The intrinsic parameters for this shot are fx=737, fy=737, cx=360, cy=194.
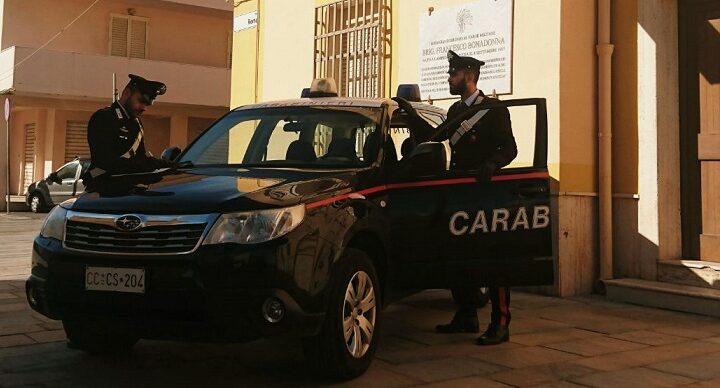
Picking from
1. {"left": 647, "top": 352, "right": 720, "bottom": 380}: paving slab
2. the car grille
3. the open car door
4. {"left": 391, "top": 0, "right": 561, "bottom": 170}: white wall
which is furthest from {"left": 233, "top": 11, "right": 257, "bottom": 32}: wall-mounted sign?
{"left": 647, "top": 352, "right": 720, "bottom": 380}: paving slab

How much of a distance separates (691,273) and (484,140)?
3128 millimetres

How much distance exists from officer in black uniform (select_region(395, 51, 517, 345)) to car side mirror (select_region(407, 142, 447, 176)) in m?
0.35

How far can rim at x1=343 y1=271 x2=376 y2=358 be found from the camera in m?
4.06

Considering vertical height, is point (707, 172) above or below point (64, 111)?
below

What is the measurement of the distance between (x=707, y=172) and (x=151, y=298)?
573 cm

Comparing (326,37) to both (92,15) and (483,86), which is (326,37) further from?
(92,15)

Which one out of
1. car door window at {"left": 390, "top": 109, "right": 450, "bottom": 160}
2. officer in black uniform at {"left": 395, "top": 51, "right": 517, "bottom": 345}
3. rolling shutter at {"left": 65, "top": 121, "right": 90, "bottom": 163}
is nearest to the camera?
officer in black uniform at {"left": 395, "top": 51, "right": 517, "bottom": 345}

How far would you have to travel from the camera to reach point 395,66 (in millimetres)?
9500

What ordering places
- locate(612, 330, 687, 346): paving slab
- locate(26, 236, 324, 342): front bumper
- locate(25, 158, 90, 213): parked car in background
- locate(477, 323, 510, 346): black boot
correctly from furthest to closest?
1. locate(25, 158, 90, 213): parked car in background
2. locate(612, 330, 687, 346): paving slab
3. locate(477, 323, 510, 346): black boot
4. locate(26, 236, 324, 342): front bumper

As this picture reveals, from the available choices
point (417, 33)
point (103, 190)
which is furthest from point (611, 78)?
point (103, 190)

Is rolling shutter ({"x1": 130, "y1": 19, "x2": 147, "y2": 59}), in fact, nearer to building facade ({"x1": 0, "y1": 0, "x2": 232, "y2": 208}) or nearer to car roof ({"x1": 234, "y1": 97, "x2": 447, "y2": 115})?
building facade ({"x1": 0, "y1": 0, "x2": 232, "y2": 208})

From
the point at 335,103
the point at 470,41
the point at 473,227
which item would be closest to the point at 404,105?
the point at 335,103

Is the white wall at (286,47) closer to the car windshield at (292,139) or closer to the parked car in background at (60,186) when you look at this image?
the car windshield at (292,139)

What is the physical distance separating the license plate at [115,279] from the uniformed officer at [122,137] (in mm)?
1412
